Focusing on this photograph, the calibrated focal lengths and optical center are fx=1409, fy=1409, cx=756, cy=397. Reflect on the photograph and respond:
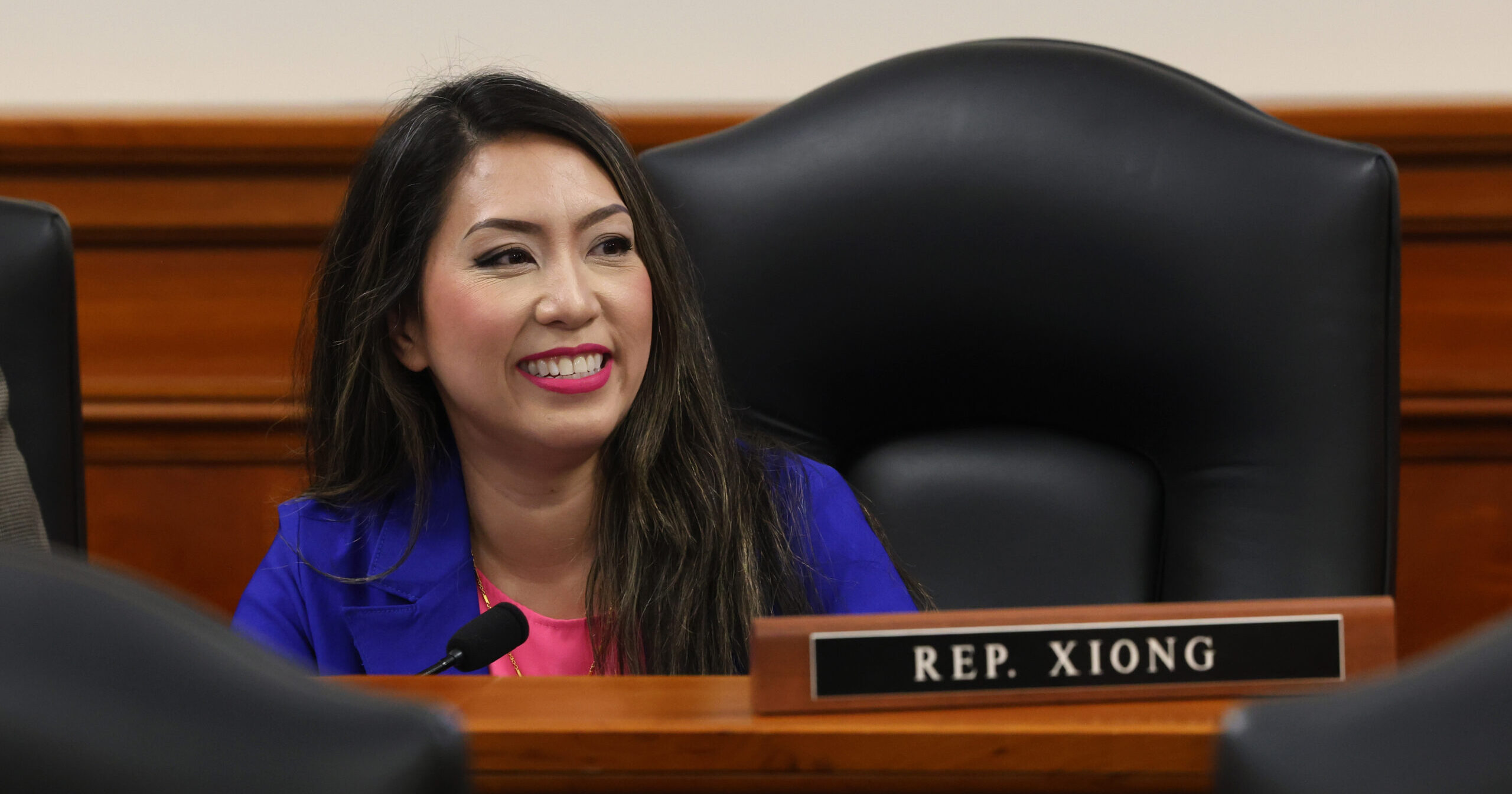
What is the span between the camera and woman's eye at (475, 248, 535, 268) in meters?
1.16

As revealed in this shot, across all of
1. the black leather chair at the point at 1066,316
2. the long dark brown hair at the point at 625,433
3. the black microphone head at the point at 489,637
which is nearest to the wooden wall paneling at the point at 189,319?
the long dark brown hair at the point at 625,433

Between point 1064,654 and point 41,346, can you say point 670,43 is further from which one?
point 1064,654

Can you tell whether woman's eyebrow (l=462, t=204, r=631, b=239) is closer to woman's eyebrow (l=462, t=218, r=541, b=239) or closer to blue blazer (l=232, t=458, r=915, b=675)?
woman's eyebrow (l=462, t=218, r=541, b=239)

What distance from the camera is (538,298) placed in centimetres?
114

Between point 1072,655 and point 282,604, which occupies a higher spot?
point 1072,655

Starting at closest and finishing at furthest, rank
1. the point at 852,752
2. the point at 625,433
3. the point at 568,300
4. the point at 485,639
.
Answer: the point at 852,752 → the point at 485,639 → the point at 568,300 → the point at 625,433

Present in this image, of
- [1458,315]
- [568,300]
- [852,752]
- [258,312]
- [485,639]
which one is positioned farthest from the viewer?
[258,312]

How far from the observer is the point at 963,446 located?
4.05 feet

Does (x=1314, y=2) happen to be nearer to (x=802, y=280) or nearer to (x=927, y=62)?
(x=927, y=62)

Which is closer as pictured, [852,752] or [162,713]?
[162,713]

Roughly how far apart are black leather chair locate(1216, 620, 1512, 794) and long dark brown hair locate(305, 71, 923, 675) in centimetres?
89

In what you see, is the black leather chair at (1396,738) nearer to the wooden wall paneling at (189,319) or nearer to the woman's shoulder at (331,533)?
the woman's shoulder at (331,533)

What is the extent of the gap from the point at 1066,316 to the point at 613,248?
1.26 feet

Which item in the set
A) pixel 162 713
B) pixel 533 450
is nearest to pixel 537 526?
pixel 533 450
